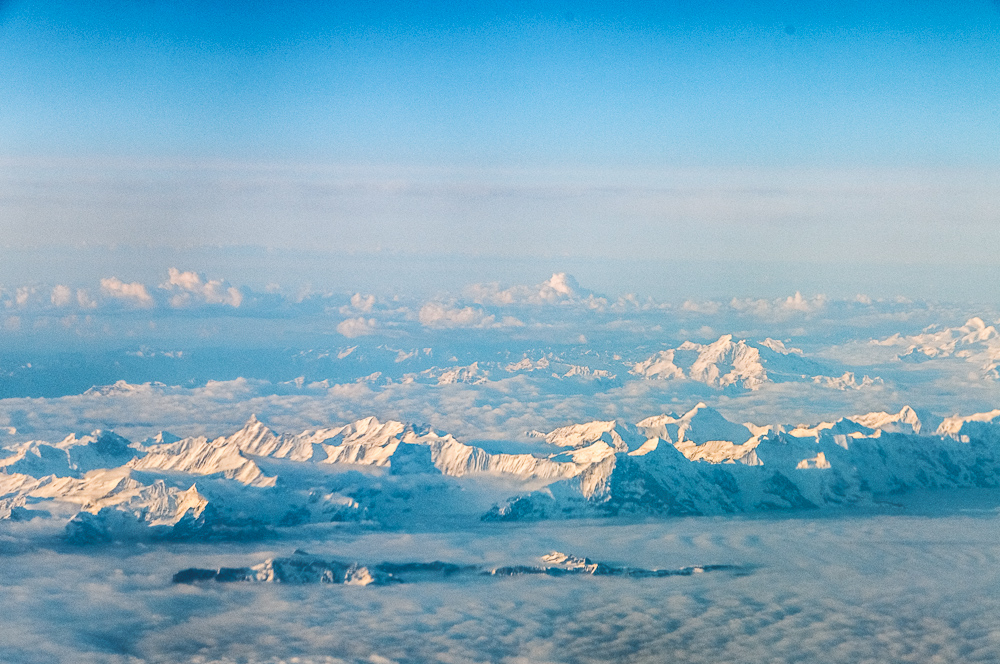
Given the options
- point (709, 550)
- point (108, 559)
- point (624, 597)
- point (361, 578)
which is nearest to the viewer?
point (624, 597)

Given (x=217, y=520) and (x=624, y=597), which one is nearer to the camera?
(x=624, y=597)

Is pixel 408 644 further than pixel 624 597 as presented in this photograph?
No

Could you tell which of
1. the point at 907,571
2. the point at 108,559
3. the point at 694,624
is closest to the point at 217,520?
the point at 108,559

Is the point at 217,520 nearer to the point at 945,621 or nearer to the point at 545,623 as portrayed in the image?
the point at 545,623

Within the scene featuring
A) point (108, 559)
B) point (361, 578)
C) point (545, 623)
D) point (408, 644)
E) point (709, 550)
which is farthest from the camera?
point (709, 550)

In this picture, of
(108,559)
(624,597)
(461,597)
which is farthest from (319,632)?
(108,559)

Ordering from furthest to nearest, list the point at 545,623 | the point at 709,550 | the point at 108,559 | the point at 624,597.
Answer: the point at 709,550 < the point at 108,559 < the point at 624,597 < the point at 545,623

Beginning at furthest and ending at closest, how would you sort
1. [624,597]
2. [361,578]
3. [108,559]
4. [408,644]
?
[108,559], [361,578], [624,597], [408,644]

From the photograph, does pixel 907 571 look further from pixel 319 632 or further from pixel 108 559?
pixel 108 559
